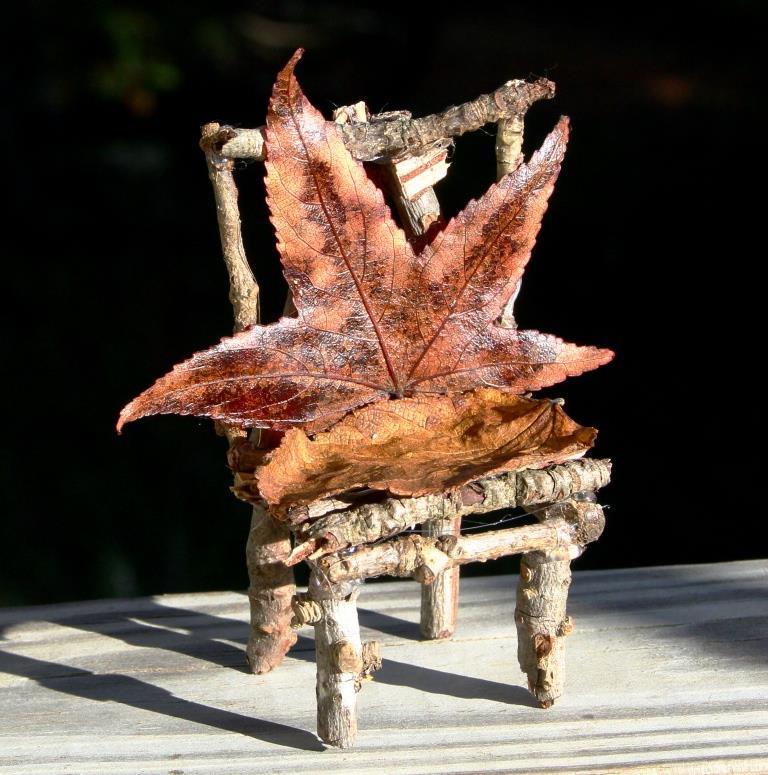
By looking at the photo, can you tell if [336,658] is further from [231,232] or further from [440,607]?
[231,232]

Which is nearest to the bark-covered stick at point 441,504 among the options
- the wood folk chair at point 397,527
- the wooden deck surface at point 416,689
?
the wood folk chair at point 397,527

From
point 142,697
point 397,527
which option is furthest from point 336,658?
point 142,697

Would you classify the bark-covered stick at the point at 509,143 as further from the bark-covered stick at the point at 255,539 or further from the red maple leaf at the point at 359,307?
the bark-covered stick at the point at 255,539

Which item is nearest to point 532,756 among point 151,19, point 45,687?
point 45,687

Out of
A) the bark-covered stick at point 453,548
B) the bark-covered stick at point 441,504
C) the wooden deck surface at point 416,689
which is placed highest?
the bark-covered stick at point 441,504

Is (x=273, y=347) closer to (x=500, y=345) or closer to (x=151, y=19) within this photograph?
(x=500, y=345)

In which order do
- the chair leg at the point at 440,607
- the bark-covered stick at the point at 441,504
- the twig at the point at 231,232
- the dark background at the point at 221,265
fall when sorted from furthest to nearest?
the dark background at the point at 221,265
the chair leg at the point at 440,607
the twig at the point at 231,232
the bark-covered stick at the point at 441,504

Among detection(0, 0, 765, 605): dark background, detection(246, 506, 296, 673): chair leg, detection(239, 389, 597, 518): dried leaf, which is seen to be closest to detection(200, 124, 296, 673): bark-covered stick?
detection(246, 506, 296, 673): chair leg
